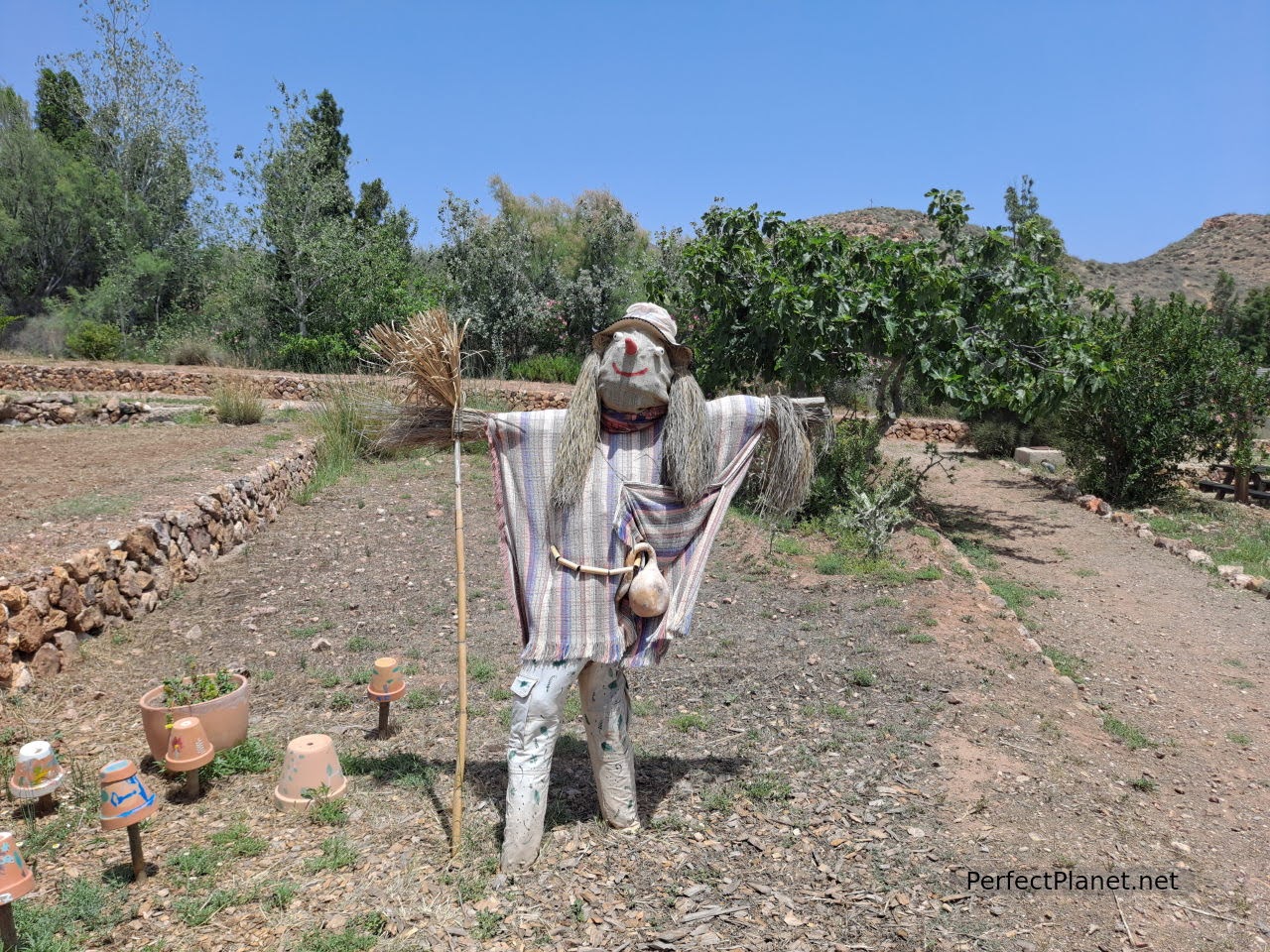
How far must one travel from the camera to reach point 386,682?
143 inches

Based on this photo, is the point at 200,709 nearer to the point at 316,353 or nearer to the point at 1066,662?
the point at 1066,662

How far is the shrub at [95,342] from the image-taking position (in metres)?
16.5

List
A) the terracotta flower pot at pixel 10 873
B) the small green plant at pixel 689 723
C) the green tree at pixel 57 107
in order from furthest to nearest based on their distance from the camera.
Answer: the green tree at pixel 57 107 → the small green plant at pixel 689 723 → the terracotta flower pot at pixel 10 873

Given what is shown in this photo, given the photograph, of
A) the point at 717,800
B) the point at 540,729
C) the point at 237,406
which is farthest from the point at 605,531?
the point at 237,406

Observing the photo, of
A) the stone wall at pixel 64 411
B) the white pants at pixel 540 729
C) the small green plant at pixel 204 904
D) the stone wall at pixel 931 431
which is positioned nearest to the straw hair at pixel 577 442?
A: the white pants at pixel 540 729

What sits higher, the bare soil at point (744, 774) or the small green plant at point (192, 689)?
the small green plant at point (192, 689)

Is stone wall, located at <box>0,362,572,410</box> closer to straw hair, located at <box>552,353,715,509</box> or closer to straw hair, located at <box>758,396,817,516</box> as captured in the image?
straw hair, located at <box>758,396,817,516</box>

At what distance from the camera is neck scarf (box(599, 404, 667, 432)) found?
3.01 m

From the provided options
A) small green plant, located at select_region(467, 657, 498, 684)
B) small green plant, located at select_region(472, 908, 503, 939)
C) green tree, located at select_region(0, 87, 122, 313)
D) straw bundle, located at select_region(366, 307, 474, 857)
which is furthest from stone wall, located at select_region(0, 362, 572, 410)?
small green plant, located at select_region(472, 908, 503, 939)

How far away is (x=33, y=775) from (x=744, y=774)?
273 centimetres

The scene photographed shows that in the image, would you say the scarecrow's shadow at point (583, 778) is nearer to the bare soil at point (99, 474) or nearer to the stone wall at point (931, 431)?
the bare soil at point (99, 474)

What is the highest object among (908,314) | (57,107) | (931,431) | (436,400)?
(57,107)

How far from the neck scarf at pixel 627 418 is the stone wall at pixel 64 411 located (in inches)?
420

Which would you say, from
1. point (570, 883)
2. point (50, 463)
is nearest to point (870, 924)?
point (570, 883)
